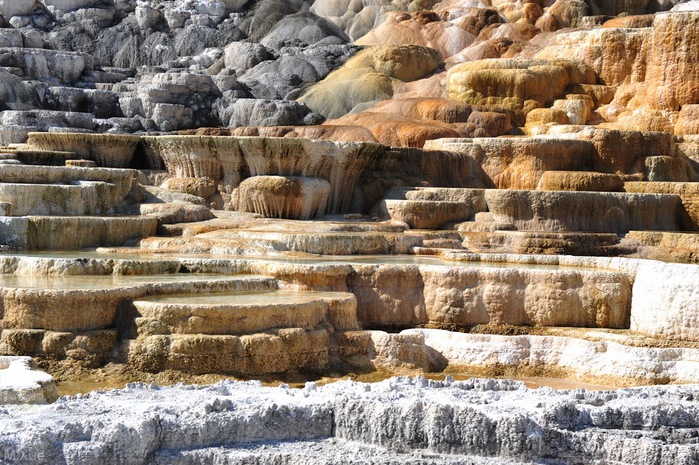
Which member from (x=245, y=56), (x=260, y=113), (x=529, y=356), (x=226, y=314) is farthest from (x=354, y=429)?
(x=245, y=56)

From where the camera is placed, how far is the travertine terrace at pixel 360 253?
675 centimetres

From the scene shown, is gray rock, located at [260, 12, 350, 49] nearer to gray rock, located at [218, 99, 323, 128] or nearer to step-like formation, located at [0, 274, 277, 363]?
gray rock, located at [218, 99, 323, 128]

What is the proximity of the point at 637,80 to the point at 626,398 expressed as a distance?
17201 mm

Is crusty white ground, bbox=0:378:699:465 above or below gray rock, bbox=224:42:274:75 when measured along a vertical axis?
below

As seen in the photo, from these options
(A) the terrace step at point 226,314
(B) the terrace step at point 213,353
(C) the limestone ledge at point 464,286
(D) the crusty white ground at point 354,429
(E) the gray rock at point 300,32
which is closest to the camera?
(D) the crusty white ground at point 354,429

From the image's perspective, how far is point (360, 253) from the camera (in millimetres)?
13781

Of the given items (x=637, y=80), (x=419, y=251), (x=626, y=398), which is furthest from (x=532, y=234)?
(x=637, y=80)

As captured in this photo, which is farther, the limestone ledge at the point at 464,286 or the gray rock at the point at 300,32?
the gray rock at the point at 300,32

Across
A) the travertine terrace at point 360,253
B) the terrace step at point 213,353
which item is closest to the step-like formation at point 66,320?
the travertine terrace at point 360,253

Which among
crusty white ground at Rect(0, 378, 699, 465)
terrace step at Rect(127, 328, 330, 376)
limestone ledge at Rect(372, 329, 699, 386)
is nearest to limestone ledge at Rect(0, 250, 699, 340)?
limestone ledge at Rect(372, 329, 699, 386)

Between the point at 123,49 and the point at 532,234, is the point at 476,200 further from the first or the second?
the point at 123,49

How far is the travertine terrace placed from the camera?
675cm

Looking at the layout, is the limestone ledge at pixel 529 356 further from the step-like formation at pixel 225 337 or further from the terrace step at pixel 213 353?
the terrace step at pixel 213 353

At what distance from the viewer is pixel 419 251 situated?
14.1 meters
